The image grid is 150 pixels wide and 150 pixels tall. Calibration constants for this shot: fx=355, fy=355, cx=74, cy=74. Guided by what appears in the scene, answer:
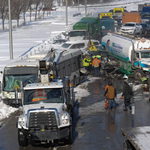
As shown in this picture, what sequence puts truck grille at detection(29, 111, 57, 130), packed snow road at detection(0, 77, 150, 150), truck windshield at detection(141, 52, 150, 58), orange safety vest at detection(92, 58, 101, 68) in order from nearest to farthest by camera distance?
truck grille at detection(29, 111, 57, 130)
packed snow road at detection(0, 77, 150, 150)
truck windshield at detection(141, 52, 150, 58)
orange safety vest at detection(92, 58, 101, 68)

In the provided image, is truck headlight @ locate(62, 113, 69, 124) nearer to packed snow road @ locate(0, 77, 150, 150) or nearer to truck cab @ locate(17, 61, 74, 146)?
truck cab @ locate(17, 61, 74, 146)

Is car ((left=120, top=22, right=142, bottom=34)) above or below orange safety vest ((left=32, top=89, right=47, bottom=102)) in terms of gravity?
above

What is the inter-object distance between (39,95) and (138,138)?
16.8ft

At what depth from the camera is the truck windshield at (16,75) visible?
18719mm

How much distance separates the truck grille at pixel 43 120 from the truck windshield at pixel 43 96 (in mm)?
1000

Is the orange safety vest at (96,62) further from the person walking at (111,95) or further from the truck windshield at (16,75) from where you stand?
the person walking at (111,95)

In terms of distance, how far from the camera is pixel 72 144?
41.6 feet

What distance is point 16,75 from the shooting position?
18828mm

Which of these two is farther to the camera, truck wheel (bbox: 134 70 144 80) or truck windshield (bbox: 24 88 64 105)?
truck wheel (bbox: 134 70 144 80)

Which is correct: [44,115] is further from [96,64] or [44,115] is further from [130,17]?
[130,17]

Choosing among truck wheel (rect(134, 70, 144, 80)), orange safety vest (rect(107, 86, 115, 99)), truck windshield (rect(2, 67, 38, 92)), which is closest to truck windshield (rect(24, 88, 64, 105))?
orange safety vest (rect(107, 86, 115, 99))

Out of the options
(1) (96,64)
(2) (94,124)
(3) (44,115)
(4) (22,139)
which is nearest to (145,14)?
(1) (96,64)

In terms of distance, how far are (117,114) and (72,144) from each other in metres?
4.68

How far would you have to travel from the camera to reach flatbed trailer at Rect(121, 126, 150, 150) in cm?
848
